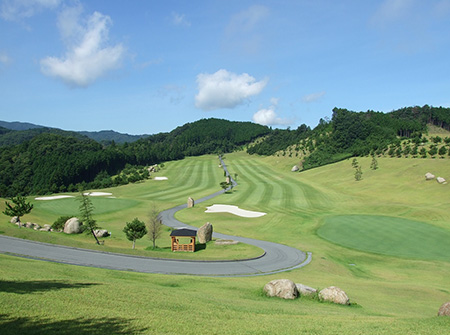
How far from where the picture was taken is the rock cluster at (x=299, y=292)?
1973 centimetres

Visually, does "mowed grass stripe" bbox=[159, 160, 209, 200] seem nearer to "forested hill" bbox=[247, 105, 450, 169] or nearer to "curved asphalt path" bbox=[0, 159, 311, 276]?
"forested hill" bbox=[247, 105, 450, 169]

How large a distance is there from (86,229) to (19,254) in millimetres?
17301

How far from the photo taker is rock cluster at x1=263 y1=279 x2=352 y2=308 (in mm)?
19734

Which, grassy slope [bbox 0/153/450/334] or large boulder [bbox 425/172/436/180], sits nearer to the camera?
grassy slope [bbox 0/153/450/334]

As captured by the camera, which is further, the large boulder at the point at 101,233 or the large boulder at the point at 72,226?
the large boulder at the point at 72,226

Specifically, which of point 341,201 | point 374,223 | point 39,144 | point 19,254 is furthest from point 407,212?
point 39,144

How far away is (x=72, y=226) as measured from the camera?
44.8 metres

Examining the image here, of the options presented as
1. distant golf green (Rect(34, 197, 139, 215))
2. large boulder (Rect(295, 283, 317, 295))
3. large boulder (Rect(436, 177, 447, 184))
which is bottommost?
distant golf green (Rect(34, 197, 139, 215))

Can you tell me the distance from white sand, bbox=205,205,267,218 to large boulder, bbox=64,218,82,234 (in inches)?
1040

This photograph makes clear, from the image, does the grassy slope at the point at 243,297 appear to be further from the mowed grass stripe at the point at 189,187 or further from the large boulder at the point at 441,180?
the mowed grass stripe at the point at 189,187

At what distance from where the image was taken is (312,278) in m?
27.5

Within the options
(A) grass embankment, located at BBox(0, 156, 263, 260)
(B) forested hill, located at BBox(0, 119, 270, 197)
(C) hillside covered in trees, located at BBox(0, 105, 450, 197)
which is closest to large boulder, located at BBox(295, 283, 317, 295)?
(A) grass embankment, located at BBox(0, 156, 263, 260)

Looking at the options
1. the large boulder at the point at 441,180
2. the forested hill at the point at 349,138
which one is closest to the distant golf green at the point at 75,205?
the large boulder at the point at 441,180

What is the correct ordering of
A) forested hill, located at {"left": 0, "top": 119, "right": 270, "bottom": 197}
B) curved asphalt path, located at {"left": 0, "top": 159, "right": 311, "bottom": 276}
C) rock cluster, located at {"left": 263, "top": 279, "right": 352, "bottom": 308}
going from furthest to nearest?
1. forested hill, located at {"left": 0, "top": 119, "right": 270, "bottom": 197}
2. curved asphalt path, located at {"left": 0, "top": 159, "right": 311, "bottom": 276}
3. rock cluster, located at {"left": 263, "top": 279, "right": 352, "bottom": 308}
